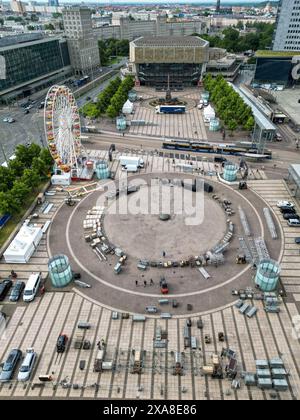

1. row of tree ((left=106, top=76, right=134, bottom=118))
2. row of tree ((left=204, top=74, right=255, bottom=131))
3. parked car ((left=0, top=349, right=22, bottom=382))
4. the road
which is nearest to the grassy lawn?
the road

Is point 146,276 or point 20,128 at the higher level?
point 146,276

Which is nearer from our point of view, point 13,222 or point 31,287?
point 31,287

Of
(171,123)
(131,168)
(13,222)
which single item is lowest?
(171,123)

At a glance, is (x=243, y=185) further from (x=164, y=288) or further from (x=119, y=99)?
(x=119, y=99)

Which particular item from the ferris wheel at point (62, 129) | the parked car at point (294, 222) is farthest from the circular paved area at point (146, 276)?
the ferris wheel at point (62, 129)

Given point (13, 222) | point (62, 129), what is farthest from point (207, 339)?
point (62, 129)

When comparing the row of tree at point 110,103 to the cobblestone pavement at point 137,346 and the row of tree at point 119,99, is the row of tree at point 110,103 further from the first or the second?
the cobblestone pavement at point 137,346
